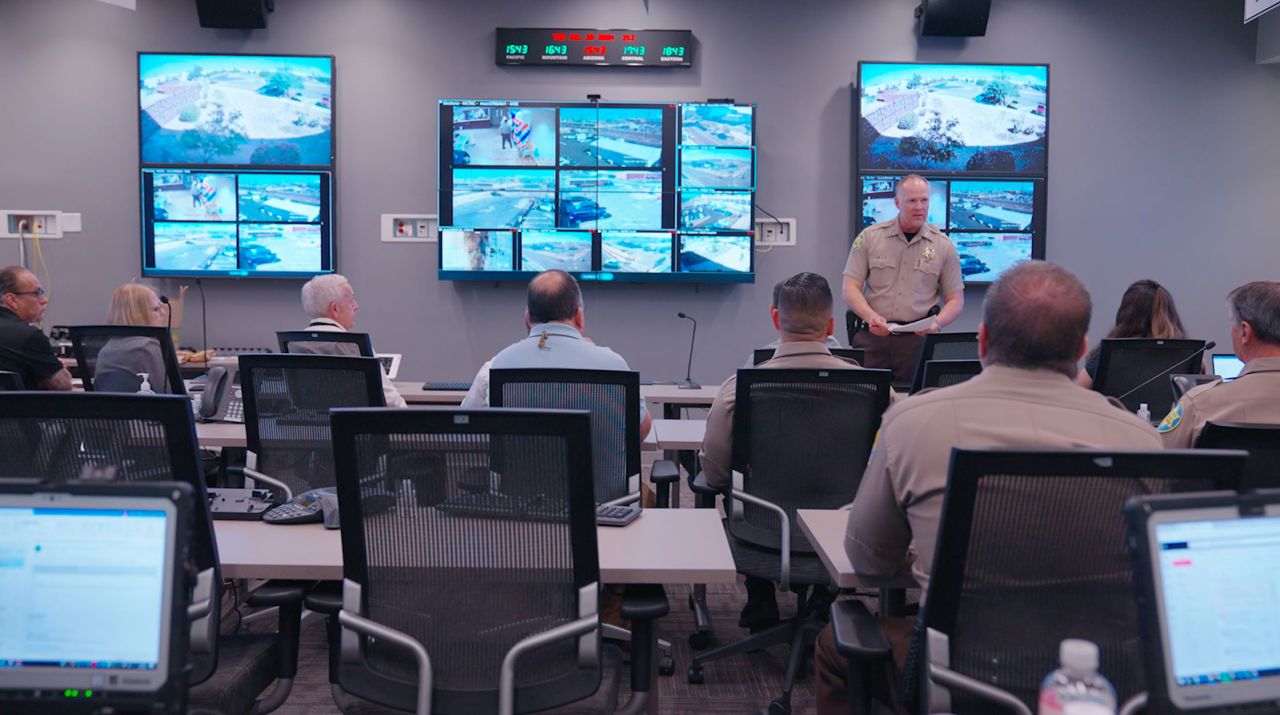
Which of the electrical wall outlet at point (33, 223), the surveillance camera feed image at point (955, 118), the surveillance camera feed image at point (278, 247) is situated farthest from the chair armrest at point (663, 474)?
the electrical wall outlet at point (33, 223)

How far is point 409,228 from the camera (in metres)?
6.52

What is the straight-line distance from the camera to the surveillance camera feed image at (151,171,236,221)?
20.6 feet

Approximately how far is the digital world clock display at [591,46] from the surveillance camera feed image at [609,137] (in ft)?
1.17

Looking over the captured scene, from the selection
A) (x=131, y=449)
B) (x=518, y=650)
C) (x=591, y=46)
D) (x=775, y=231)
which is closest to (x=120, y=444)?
(x=131, y=449)

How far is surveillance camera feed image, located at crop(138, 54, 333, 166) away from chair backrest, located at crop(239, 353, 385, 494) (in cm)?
381

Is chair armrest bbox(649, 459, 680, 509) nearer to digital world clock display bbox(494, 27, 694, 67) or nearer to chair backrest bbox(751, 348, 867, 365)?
chair backrest bbox(751, 348, 867, 365)

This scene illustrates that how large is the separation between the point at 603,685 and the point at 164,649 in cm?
84

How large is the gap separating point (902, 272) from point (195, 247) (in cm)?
445

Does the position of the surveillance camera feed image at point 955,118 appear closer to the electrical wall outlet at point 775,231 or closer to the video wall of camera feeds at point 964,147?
the video wall of camera feeds at point 964,147

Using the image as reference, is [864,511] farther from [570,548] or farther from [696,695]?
[696,695]

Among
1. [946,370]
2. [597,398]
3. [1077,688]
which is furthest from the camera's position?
[946,370]

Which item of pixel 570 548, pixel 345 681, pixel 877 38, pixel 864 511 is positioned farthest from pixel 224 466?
pixel 877 38

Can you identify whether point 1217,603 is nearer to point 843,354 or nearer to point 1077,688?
point 1077,688

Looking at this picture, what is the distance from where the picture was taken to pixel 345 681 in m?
1.75
